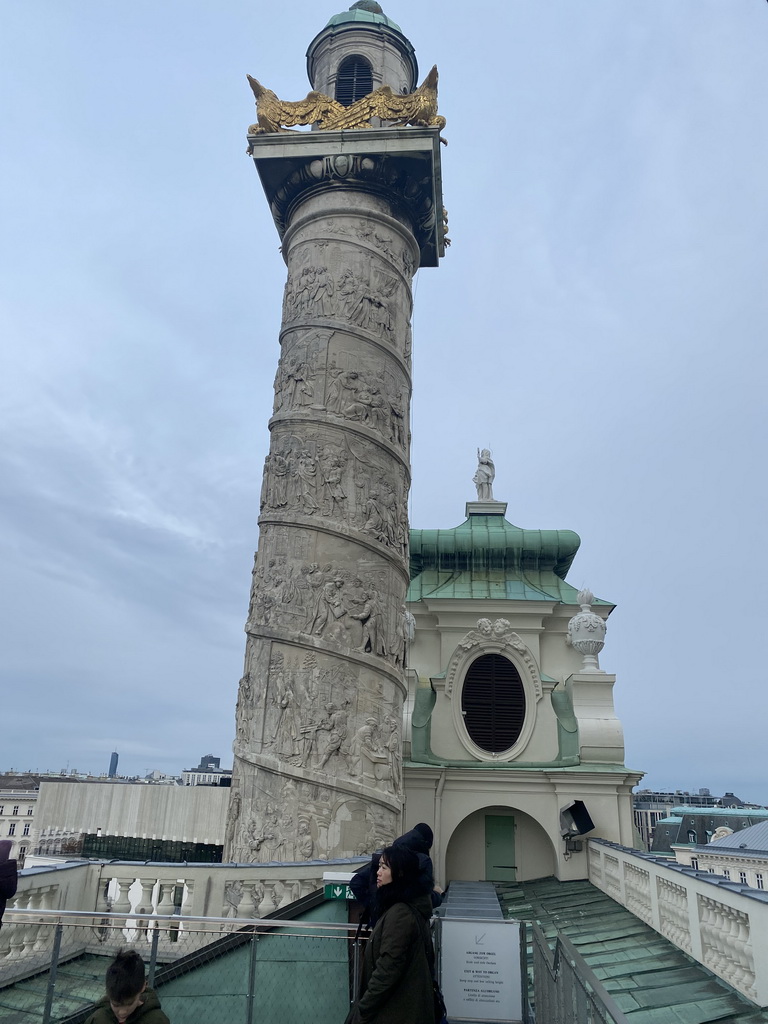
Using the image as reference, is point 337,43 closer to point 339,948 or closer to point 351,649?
point 351,649

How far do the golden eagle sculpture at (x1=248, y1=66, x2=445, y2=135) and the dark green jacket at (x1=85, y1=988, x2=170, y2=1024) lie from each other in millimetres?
11985

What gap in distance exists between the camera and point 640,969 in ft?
18.7

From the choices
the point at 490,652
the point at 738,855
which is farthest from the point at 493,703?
the point at 738,855

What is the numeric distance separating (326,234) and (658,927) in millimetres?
9846

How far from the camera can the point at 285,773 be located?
911 cm

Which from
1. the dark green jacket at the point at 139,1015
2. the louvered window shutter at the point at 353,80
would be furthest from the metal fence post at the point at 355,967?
the louvered window shutter at the point at 353,80

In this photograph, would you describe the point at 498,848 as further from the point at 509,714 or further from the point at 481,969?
the point at 481,969

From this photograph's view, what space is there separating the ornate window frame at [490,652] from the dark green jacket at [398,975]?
1055cm

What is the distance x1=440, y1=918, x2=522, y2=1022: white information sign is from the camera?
169 inches

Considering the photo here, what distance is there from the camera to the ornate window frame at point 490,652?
1373 cm

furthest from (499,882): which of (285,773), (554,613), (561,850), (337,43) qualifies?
(337,43)

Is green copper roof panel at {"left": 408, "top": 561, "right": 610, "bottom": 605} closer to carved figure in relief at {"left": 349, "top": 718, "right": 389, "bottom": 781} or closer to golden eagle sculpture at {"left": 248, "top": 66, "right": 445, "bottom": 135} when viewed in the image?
carved figure in relief at {"left": 349, "top": 718, "right": 389, "bottom": 781}

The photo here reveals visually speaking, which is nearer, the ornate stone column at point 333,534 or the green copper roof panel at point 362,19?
the ornate stone column at point 333,534

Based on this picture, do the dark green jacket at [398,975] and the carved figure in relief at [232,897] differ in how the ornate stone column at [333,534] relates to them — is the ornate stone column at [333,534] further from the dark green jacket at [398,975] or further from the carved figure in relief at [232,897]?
the dark green jacket at [398,975]
